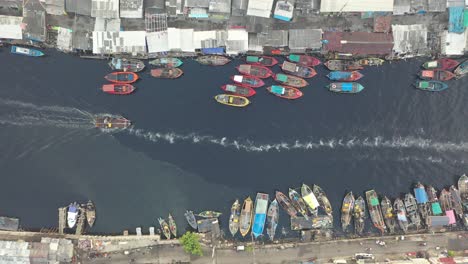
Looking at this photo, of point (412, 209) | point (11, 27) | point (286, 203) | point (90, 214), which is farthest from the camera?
point (412, 209)

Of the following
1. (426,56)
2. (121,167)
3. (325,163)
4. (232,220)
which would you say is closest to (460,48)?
(426,56)

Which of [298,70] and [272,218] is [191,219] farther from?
[298,70]

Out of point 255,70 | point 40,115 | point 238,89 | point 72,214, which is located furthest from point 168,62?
point 72,214

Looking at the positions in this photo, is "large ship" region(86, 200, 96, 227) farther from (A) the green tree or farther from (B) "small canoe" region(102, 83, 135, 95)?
(B) "small canoe" region(102, 83, 135, 95)

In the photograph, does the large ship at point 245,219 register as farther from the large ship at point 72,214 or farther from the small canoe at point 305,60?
the large ship at point 72,214

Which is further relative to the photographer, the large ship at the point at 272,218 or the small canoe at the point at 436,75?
the small canoe at the point at 436,75

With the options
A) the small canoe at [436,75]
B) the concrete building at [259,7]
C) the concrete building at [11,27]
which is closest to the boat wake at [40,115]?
the concrete building at [11,27]
